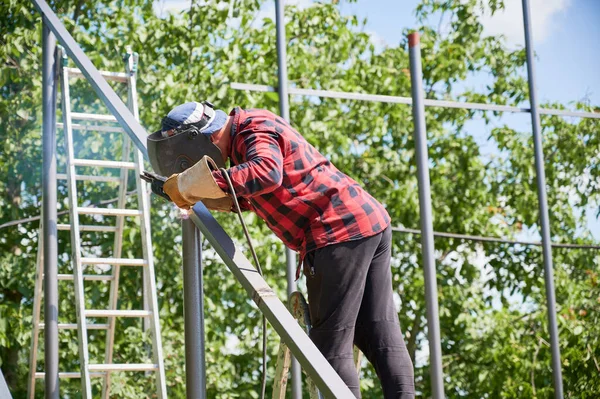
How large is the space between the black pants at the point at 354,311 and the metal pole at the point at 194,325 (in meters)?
0.44

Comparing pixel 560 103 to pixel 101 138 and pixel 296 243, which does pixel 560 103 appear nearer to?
pixel 101 138

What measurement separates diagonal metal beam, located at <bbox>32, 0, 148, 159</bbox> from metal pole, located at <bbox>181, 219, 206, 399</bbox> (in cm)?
39

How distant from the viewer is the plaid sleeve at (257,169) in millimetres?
1797

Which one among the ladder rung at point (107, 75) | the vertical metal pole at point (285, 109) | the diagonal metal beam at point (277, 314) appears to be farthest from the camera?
the vertical metal pole at point (285, 109)

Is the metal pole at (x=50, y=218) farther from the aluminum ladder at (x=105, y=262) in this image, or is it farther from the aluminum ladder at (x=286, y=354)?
the aluminum ladder at (x=286, y=354)

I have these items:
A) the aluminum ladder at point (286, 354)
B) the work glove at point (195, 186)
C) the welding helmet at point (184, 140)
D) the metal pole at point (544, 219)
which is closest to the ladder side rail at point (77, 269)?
the aluminum ladder at point (286, 354)

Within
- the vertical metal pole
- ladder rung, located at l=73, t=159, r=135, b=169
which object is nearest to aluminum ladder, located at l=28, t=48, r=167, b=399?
ladder rung, located at l=73, t=159, r=135, b=169

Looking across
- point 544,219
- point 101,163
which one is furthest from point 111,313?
point 544,219

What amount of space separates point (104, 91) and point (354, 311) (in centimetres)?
83

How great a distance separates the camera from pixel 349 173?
7770 millimetres

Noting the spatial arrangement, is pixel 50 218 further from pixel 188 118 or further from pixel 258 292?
pixel 258 292

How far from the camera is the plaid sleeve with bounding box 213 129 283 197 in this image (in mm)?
1797

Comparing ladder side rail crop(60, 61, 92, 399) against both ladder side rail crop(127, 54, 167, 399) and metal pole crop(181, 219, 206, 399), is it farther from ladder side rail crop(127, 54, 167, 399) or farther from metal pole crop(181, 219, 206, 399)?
metal pole crop(181, 219, 206, 399)

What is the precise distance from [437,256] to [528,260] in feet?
2.84
